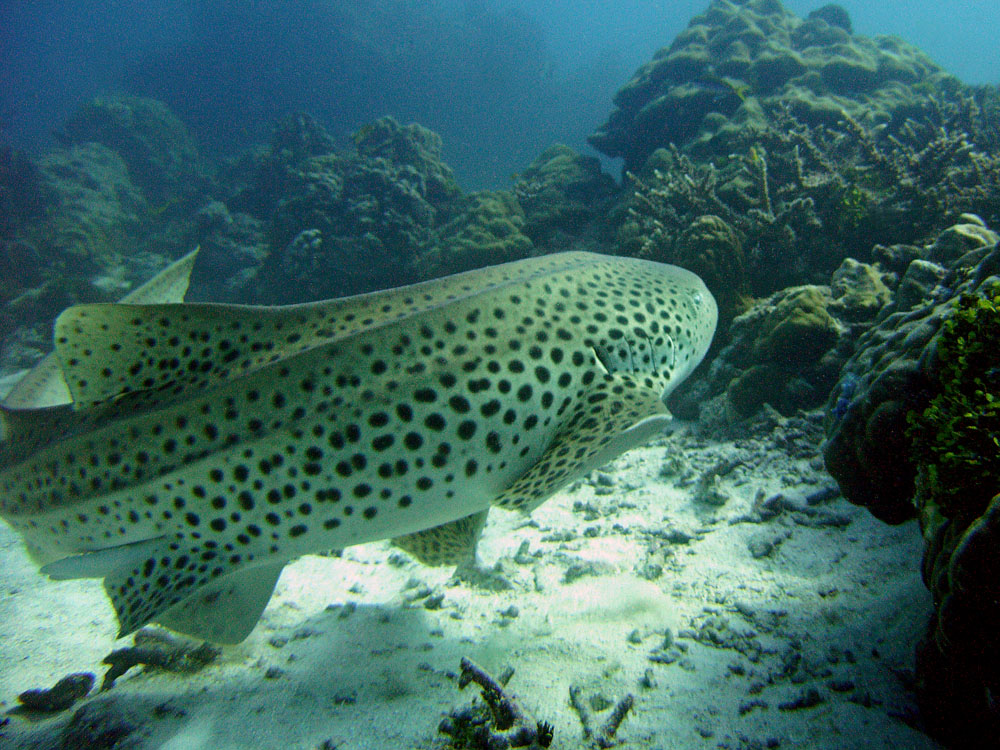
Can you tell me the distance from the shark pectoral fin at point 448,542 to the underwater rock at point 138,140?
113 feet

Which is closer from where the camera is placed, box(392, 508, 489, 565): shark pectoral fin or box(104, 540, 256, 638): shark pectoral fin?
box(104, 540, 256, 638): shark pectoral fin

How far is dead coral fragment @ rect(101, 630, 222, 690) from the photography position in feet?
9.55

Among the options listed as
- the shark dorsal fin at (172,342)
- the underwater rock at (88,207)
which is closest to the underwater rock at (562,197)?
the shark dorsal fin at (172,342)

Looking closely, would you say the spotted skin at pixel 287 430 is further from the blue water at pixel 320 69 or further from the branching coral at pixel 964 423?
the blue water at pixel 320 69

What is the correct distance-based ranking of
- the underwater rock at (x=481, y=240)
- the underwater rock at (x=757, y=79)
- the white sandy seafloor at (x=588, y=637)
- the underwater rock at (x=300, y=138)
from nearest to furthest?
the white sandy seafloor at (x=588, y=637) < the underwater rock at (x=481, y=240) < the underwater rock at (x=757, y=79) < the underwater rock at (x=300, y=138)

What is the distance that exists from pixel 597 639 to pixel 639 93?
19.5 m

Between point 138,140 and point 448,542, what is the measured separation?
40.4m

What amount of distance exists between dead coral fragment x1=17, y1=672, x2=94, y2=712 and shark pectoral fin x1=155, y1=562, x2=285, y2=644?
0.99 m

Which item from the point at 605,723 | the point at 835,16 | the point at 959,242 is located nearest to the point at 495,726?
the point at 605,723

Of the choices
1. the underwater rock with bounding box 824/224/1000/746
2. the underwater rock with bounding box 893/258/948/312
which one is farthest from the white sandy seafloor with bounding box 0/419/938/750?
the underwater rock with bounding box 893/258/948/312

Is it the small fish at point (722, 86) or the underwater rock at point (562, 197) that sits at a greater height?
the small fish at point (722, 86)

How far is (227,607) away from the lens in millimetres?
2590

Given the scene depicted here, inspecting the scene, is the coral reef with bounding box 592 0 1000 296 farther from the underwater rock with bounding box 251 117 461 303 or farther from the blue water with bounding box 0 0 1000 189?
the blue water with bounding box 0 0 1000 189

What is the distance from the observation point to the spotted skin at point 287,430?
2.34 metres
